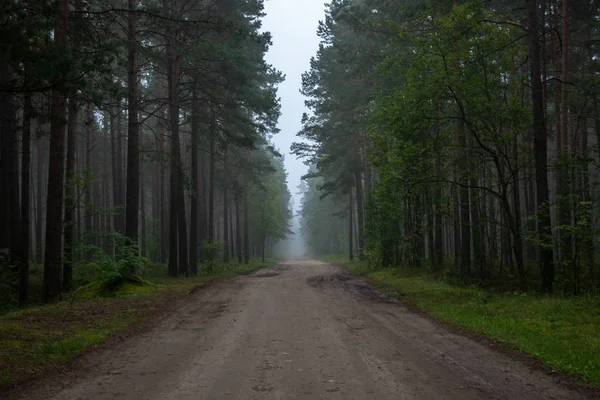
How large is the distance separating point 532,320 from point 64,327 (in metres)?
9.23

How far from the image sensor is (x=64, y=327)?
26.7 feet

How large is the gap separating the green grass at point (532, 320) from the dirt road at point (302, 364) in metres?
0.59

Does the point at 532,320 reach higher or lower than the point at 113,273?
lower

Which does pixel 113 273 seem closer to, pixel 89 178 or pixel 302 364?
pixel 89 178

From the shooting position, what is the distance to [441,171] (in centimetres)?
1384

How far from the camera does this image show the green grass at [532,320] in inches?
243

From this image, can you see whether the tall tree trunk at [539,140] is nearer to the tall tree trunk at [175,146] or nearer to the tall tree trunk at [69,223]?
the tall tree trunk at [175,146]

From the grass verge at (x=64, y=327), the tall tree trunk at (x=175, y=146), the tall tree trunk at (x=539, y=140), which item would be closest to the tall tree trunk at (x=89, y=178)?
the grass verge at (x=64, y=327)

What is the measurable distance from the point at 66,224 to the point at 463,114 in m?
12.0

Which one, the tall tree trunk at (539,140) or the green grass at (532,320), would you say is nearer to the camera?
the green grass at (532,320)

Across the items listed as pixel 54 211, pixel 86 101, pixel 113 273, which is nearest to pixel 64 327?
pixel 54 211

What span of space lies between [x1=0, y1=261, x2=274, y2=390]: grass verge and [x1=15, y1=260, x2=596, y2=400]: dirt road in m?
0.56

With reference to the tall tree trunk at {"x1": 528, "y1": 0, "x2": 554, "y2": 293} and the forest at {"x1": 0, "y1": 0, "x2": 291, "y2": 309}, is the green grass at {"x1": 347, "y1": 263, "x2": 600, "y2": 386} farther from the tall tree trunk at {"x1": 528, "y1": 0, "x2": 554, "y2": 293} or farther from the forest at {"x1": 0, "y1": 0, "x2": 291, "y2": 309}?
the forest at {"x1": 0, "y1": 0, "x2": 291, "y2": 309}

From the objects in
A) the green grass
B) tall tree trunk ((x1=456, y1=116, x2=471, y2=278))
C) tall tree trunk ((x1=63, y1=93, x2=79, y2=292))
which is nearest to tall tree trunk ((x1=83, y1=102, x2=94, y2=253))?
tall tree trunk ((x1=63, y1=93, x2=79, y2=292))
